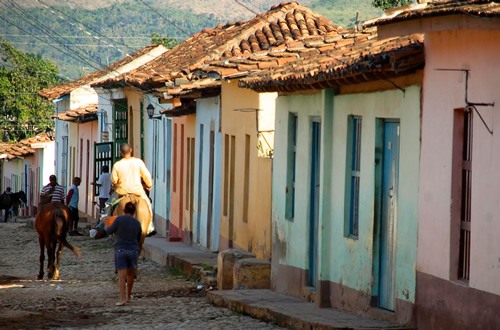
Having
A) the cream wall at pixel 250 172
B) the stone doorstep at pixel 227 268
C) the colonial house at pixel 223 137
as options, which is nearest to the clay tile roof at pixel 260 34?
the colonial house at pixel 223 137

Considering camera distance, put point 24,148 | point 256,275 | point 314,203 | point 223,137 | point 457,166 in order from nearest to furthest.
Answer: point 457,166 < point 314,203 < point 256,275 < point 223,137 < point 24,148

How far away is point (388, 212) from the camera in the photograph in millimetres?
15031

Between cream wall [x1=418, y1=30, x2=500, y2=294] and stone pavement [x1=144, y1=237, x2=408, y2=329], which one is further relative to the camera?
stone pavement [x1=144, y1=237, x2=408, y2=329]

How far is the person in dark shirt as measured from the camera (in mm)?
18750

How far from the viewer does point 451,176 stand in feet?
42.3

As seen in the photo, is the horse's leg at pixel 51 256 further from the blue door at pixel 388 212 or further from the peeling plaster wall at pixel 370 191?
the blue door at pixel 388 212

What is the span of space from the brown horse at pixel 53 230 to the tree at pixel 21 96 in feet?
180

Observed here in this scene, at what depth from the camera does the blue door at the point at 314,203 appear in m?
17.7

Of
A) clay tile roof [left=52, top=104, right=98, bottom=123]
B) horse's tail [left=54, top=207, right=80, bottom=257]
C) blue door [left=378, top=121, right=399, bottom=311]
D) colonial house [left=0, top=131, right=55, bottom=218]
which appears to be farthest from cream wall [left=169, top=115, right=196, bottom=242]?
colonial house [left=0, top=131, right=55, bottom=218]

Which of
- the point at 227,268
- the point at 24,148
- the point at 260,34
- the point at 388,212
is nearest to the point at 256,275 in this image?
the point at 227,268

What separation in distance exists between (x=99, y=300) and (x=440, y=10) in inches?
377

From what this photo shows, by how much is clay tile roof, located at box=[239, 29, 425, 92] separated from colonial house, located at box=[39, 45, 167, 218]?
2045 centimetres

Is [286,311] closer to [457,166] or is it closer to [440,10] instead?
[457,166]

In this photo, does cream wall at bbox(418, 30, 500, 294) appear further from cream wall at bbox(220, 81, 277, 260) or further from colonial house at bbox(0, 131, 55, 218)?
colonial house at bbox(0, 131, 55, 218)
